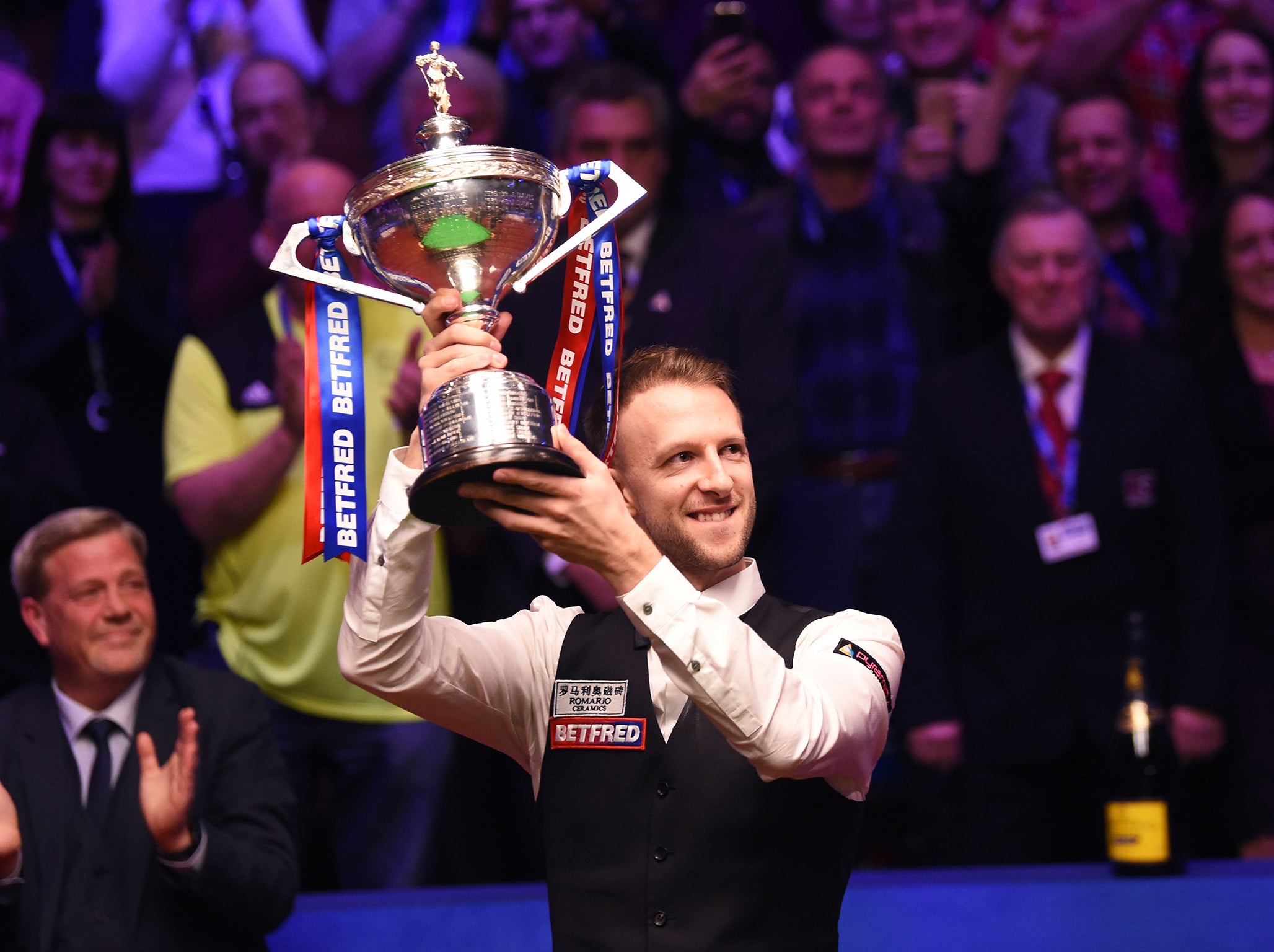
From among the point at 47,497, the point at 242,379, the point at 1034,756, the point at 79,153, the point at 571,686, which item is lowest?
the point at 1034,756

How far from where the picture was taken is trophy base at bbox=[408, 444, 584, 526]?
171cm

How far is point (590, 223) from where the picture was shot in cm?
206

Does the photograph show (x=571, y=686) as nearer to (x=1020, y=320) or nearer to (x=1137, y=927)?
(x=1137, y=927)

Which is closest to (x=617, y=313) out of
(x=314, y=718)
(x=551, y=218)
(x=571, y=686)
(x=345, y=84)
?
(x=551, y=218)

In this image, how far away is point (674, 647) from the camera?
5.73ft

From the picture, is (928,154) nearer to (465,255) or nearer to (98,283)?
(98,283)

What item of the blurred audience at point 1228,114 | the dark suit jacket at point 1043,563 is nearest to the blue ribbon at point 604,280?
the dark suit jacket at point 1043,563

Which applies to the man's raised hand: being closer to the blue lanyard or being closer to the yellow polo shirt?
the yellow polo shirt

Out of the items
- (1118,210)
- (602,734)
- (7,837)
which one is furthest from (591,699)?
(1118,210)

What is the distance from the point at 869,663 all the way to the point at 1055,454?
1.90 m

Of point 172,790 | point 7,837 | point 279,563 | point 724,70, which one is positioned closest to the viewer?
point 7,837

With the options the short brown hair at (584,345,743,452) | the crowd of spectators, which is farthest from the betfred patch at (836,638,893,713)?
the crowd of spectators

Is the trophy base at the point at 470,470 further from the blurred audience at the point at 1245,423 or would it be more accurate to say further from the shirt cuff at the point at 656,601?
the blurred audience at the point at 1245,423

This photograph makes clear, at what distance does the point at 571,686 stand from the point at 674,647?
39cm
